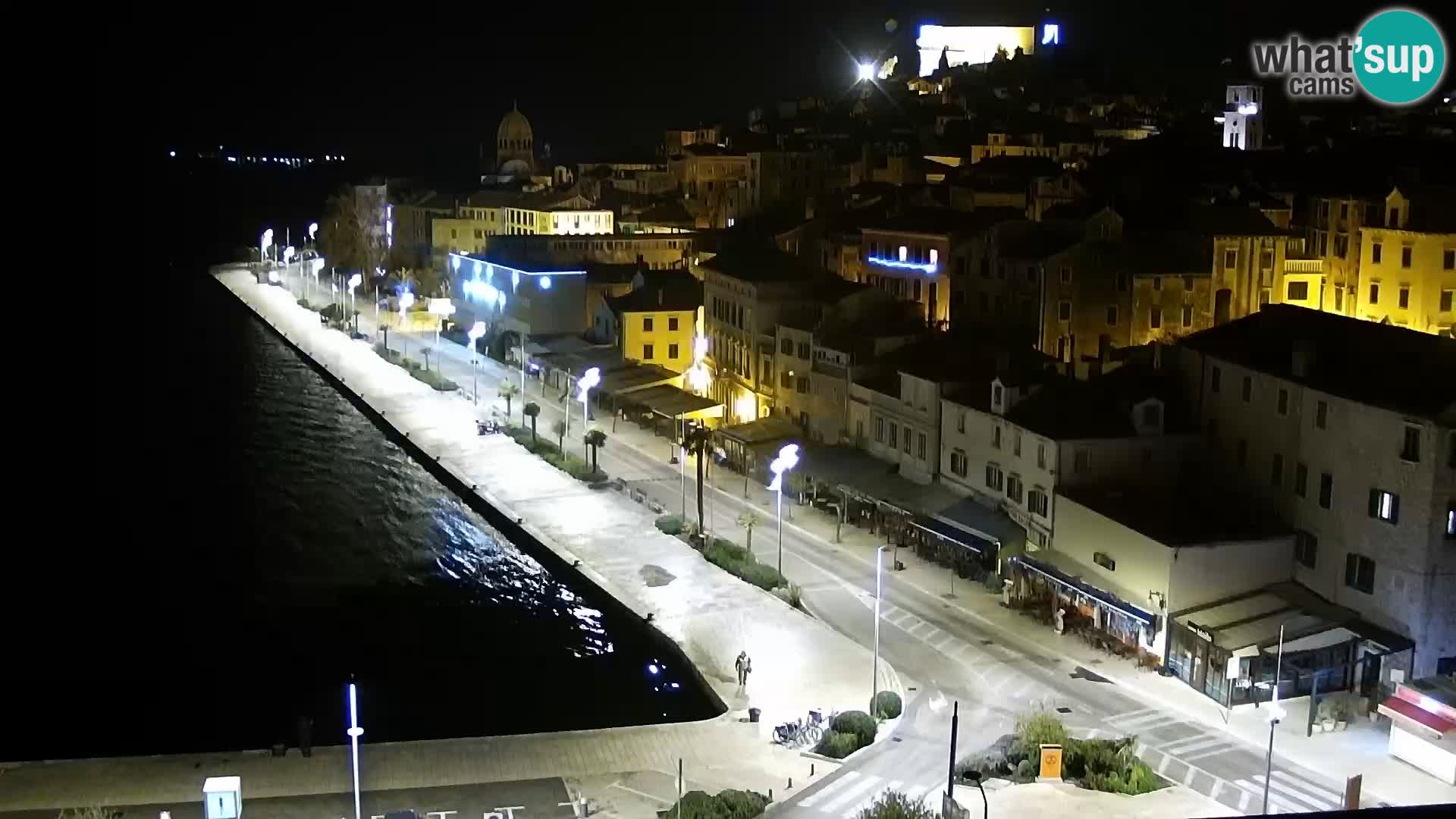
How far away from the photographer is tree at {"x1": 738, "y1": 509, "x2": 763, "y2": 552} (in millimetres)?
35938

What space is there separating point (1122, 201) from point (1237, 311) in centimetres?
812

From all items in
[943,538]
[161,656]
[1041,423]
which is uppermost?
[1041,423]

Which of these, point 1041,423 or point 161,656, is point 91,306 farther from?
point 1041,423

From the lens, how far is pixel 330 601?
3656cm

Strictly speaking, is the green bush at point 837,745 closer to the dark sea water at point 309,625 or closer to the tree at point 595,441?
the dark sea water at point 309,625

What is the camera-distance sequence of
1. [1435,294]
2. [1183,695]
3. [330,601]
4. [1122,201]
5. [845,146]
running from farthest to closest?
[845,146] < [1122,201] < [1435,294] < [330,601] < [1183,695]

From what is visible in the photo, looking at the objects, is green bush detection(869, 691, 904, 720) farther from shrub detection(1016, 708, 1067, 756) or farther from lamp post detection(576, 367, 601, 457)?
lamp post detection(576, 367, 601, 457)

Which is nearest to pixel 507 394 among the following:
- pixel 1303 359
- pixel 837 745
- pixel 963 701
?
pixel 1303 359

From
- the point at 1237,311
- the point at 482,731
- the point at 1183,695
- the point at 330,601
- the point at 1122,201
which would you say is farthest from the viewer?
the point at 1122,201

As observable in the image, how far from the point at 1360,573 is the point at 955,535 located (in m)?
9.03

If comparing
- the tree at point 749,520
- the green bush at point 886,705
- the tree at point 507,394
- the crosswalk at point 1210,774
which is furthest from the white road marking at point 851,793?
the tree at point 507,394

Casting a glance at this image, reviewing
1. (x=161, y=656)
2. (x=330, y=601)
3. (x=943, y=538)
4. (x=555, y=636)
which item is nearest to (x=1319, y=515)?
(x=943, y=538)

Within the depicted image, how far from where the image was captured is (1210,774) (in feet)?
75.8

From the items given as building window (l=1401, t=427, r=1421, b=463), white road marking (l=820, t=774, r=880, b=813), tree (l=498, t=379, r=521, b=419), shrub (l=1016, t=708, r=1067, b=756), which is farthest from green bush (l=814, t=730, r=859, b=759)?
tree (l=498, t=379, r=521, b=419)
